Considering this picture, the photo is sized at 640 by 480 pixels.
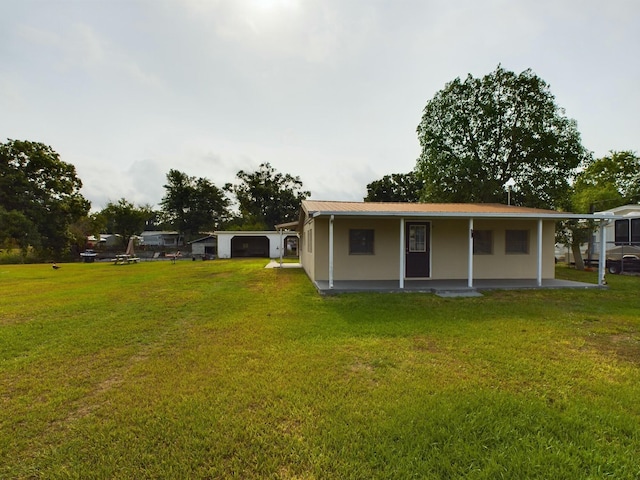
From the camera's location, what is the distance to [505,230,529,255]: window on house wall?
1116 centimetres

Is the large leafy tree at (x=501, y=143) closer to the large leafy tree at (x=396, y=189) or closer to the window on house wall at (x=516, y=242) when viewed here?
the window on house wall at (x=516, y=242)

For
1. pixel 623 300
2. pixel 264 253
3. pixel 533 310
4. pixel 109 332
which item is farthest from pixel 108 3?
pixel 264 253

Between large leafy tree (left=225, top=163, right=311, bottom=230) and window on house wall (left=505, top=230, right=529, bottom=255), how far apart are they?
1301 inches

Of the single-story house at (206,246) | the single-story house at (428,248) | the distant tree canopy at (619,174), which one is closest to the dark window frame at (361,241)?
the single-story house at (428,248)

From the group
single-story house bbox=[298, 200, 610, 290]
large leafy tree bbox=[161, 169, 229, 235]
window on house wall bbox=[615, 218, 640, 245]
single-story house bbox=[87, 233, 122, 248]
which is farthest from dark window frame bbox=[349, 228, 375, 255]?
single-story house bbox=[87, 233, 122, 248]

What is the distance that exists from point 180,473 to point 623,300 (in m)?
10.1

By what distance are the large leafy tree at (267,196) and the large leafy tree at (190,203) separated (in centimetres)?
303

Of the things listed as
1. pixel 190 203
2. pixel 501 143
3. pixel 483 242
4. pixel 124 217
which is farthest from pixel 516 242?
pixel 124 217

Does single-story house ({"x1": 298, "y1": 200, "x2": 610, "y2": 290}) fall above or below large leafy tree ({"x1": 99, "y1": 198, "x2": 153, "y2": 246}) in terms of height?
below

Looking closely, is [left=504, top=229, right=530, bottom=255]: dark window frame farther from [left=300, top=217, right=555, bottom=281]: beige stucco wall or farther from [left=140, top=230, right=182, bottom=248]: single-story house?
[left=140, top=230, right=182, bottom=248]: single-story house

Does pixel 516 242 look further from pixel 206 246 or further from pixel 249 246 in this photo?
pixel 206 246

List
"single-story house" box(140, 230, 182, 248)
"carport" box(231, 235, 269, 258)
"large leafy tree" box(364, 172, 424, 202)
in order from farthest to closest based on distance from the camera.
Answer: "single-story house" box(140, 230, 182, 248) → "large leafy tree" box(364, 172, 424, 202) → "carport" box(231, 235, 269, 258)

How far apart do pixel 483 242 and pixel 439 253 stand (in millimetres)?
1612

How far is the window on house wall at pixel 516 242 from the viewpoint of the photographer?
36.6ft
